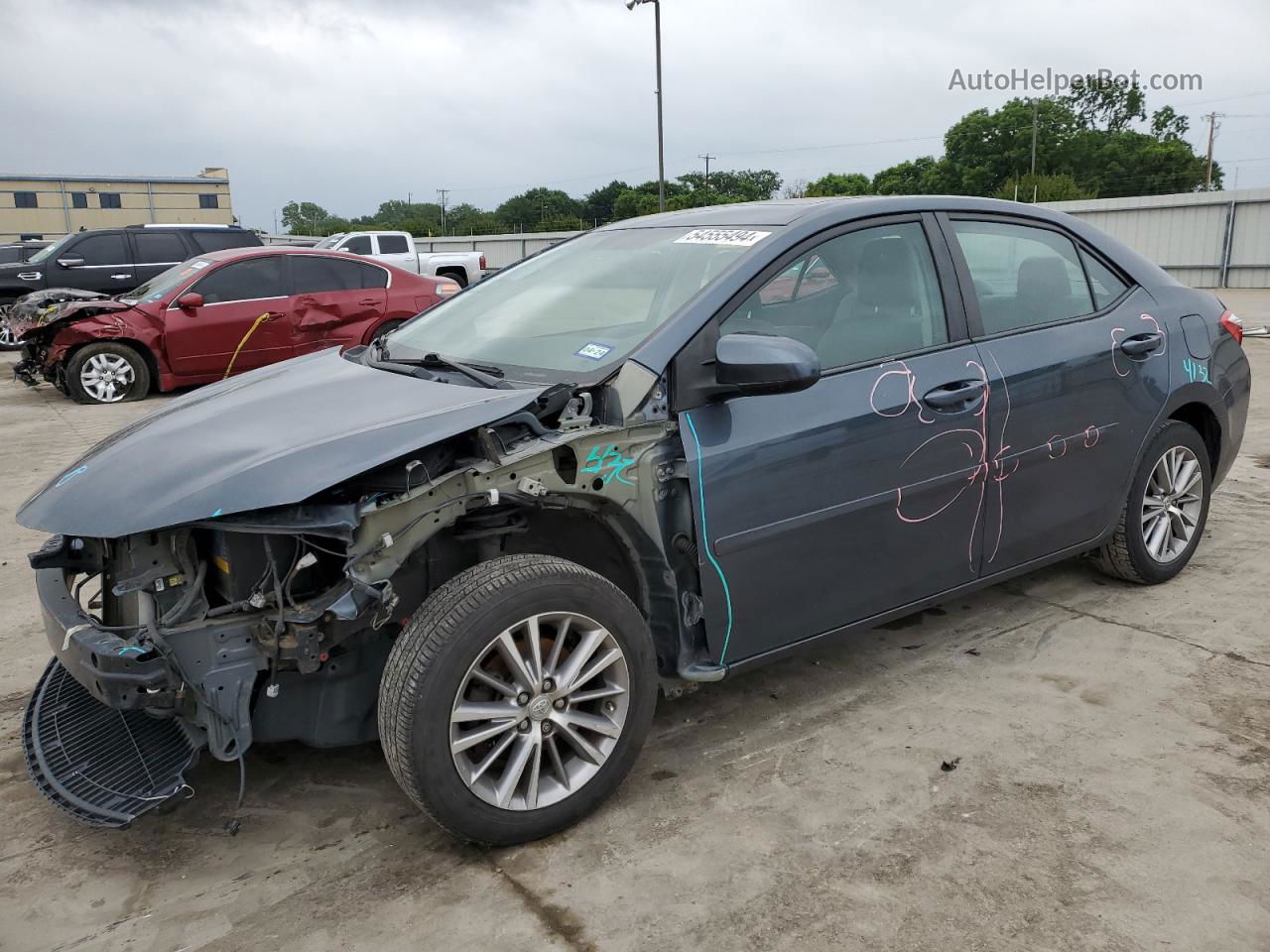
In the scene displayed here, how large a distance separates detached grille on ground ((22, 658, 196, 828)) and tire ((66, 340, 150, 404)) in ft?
26.9

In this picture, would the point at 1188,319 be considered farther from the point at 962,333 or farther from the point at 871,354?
the point at 871,354

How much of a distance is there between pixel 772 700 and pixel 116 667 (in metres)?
2.07

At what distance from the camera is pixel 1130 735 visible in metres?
3.20

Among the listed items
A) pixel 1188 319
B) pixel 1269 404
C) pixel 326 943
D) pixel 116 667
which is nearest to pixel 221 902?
pixel 326 943

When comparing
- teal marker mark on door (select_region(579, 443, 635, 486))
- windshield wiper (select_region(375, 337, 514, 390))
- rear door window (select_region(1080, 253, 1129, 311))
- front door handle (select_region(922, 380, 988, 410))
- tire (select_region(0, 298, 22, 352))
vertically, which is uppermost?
rear door window (select_region(1080, 253, 1129, 311))

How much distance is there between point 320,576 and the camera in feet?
8.78

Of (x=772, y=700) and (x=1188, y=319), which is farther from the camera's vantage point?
(x=1188, y=319)

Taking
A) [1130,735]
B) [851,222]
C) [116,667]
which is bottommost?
[1130,735]

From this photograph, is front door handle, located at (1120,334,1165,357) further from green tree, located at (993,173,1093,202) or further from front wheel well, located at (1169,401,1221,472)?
green tree, located at (993,173,1093,202)

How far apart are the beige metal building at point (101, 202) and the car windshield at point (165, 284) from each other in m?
54.9

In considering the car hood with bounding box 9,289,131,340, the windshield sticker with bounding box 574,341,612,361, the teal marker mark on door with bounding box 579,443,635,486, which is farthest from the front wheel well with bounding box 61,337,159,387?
the teal marker mark on door with bounding box 579,443,635,486

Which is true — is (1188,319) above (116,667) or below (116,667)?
above

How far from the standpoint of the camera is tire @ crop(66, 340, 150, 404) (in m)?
10.2

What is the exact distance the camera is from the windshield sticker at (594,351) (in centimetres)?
301
